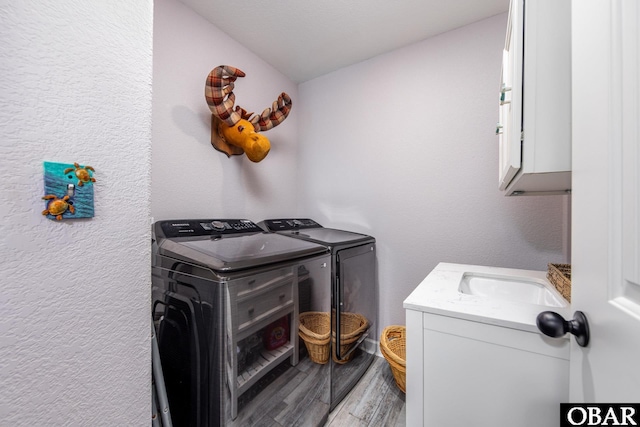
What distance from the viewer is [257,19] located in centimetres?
180

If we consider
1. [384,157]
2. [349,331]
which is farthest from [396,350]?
[384,157]

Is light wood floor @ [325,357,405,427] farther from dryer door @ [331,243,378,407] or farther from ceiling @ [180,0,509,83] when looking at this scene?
ceiling @ [180,0,509,83]

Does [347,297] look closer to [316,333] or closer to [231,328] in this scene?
[316,333]

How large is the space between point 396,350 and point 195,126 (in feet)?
7.16

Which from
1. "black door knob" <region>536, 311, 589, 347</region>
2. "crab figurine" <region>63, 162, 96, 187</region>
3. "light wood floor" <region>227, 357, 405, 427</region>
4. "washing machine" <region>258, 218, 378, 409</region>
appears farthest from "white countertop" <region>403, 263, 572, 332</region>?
"crab figurine" <region>63, 162, 96, 187</region>

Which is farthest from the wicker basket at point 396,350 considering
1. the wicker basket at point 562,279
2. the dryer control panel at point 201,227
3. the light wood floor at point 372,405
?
the dryer control panel at point 201,227

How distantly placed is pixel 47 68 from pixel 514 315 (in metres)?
1.63

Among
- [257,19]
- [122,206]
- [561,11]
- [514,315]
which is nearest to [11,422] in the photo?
[122,206]

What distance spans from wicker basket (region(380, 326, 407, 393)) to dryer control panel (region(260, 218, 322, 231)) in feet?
3.56

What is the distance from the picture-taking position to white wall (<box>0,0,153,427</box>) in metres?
0.65

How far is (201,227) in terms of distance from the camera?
Answer: 1558 mm

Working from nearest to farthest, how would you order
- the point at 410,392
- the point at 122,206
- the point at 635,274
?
the point at 635,274 → the point at 122,206 → the point at 410,392

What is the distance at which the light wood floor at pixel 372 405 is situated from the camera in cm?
152

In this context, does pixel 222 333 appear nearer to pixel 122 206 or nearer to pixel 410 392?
pixel 122 206
